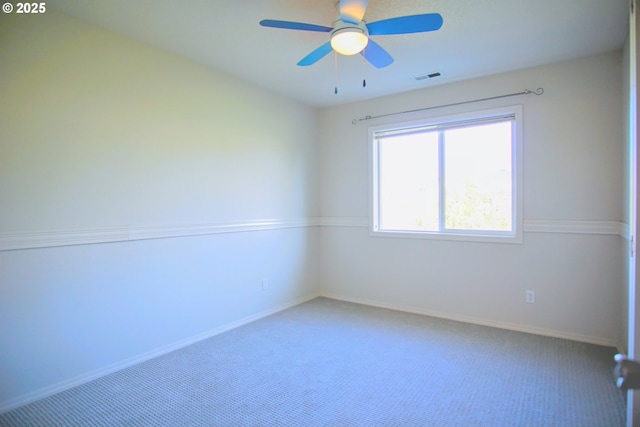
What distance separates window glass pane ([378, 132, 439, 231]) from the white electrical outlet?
3.59 ft

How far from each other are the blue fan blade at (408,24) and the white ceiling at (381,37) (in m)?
0.35

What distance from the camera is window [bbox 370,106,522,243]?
3.46 m

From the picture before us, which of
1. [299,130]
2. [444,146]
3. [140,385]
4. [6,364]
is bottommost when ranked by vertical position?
[140,385]

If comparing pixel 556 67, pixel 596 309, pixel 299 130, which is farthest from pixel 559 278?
pixel 299 130

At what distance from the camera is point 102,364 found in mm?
2529

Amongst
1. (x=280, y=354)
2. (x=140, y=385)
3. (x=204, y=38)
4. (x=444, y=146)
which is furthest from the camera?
(x=444, y=146)

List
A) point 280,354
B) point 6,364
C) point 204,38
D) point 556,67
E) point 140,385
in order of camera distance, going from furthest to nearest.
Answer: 1. point 556,67
2. point 280,354
3. point 204,38
4. point 140,385
5. point 6,364

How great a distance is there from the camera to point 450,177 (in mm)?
3826

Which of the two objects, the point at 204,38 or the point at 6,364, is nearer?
the point at 6,364

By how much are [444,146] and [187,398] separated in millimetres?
3371

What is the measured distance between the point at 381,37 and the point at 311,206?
2380mm

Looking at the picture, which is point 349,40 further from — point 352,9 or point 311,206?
point 311,206

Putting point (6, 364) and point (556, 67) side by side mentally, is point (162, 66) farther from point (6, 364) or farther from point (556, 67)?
point (556, 67)

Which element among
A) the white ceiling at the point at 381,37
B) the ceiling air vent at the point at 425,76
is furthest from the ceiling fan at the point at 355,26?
the ceiling air vent at the point at 425,76
